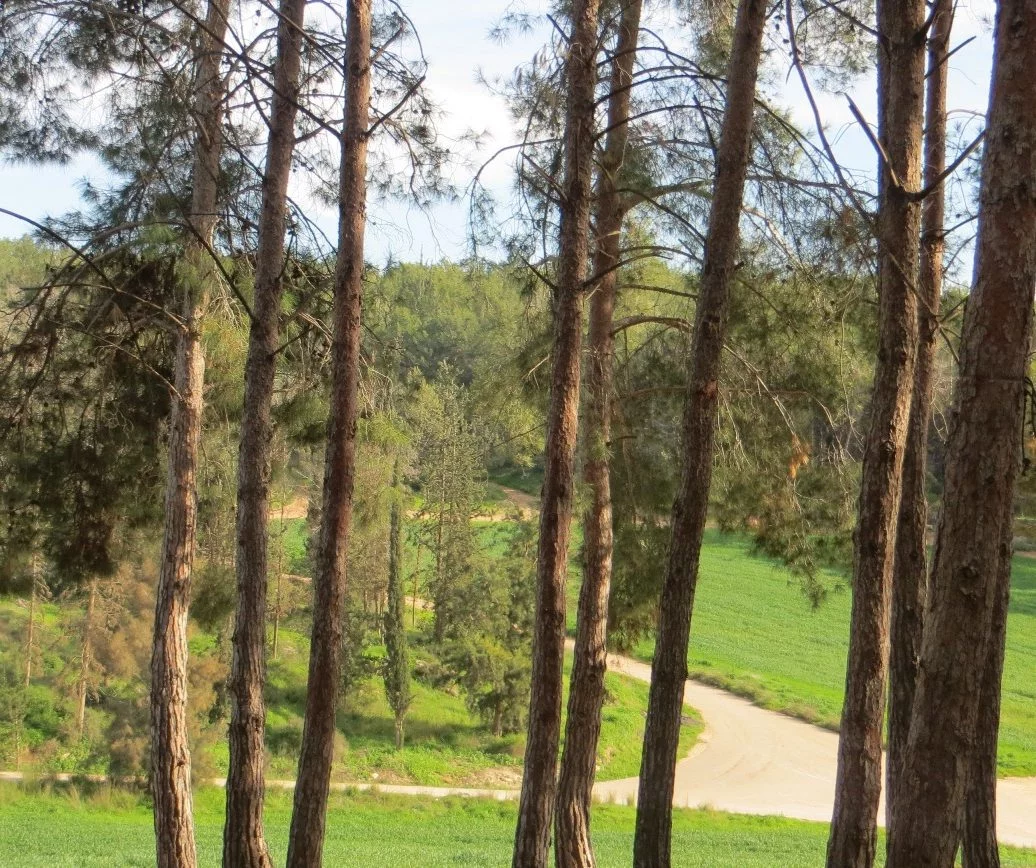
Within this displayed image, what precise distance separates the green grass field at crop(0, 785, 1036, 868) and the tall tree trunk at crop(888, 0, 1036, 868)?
9.24 metres

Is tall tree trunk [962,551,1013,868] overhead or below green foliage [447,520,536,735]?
overhead

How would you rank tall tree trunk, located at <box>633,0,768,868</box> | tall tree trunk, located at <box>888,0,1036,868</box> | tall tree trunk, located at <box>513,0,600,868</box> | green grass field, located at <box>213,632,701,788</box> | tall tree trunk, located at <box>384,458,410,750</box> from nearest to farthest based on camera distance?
tall tree trunk, located at <box>888,0,1036,868</box>
tall tree trunk, located at <box>633,0,768,868</box>
tall tree trunk, located at <box>513,0,600,868</box>
green grass field, located at <box>213,632,701,788</box>
tall tree trunk, located at <box>384,458,410,750</box>

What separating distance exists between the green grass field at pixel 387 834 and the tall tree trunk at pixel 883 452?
7364mm

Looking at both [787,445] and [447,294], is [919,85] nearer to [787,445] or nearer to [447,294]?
[787,445]

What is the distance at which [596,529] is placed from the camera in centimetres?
887

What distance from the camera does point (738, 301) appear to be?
9289 millimetres

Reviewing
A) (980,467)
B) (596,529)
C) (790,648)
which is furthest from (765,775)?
(980,467)

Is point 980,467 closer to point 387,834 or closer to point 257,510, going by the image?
point 257,510

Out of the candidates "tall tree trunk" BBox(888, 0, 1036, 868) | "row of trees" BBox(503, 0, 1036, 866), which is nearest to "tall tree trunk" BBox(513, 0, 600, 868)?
"row of trees" BBox(503, 0, 1036, 866)

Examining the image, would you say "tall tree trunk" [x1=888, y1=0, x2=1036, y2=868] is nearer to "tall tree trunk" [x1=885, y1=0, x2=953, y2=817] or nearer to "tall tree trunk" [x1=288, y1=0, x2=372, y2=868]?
"tall tree trunk" [x1=885, y1=0, x2=953, y2=817]

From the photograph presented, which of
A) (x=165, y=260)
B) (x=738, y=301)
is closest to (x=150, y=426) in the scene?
(x=165, y=260)

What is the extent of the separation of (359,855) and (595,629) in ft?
22.8

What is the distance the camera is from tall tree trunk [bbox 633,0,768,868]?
5.64m

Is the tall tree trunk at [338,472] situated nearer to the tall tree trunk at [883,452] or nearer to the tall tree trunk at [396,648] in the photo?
the tall tree trunk at [883,452]
